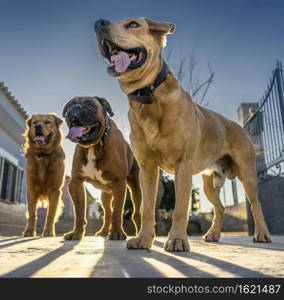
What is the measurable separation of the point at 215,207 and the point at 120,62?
98.7 inches

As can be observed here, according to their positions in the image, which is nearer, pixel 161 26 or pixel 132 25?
pixel 132 25

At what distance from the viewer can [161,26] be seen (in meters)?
2.76

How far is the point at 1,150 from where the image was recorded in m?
10.1

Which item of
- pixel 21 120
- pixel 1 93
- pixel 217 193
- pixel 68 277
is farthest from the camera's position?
pixel 21 120

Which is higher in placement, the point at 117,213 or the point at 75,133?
the point at 75,133

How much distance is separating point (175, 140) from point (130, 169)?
2.58 m

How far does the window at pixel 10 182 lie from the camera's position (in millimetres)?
10570

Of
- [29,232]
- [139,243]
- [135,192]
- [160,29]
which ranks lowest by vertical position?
[29,232]

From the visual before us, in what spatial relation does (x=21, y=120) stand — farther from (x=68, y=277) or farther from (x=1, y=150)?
(x=68, y=277)

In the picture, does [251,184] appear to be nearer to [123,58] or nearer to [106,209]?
[123,58]

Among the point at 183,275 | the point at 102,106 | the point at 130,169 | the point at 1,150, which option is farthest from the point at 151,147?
the point at 1,150

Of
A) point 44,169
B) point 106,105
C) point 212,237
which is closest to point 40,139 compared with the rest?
point 44,169

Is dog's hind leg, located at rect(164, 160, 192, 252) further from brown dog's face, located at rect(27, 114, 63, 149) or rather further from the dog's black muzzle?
brown dog's face, located at rect(27, 114, 63, 149)

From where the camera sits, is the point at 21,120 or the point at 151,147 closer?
the point at 151,147
